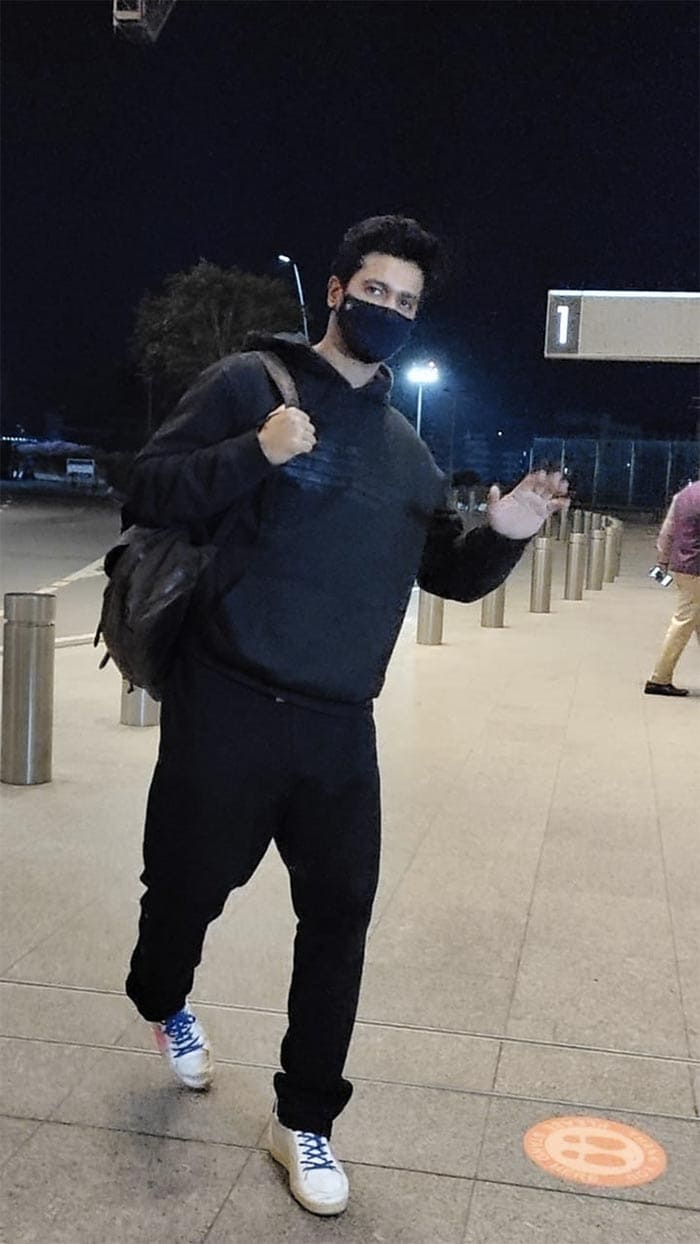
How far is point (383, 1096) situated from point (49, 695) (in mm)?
3453

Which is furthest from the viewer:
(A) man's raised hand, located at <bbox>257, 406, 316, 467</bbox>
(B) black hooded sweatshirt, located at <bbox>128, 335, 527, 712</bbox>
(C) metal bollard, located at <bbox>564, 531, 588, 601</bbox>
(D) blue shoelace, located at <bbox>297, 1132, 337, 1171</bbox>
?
(C) metal bollard, located at <bbox>564, 531, 588, 601</bbox>

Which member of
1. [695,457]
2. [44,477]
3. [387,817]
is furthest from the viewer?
[44,477]

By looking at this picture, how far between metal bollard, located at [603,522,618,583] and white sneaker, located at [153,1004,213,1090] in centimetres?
1685

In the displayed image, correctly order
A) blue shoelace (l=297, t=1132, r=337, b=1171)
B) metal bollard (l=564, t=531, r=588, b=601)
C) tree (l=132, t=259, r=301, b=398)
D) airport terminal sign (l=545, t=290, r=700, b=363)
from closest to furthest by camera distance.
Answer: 1. blue shoelace (l=297, t=1132, r=337, b=1171)
2. airport terminal sign (l=545, t=290, r=700, b=363)
3. metal bollard (l=564, t=531, r=588, b=601)
4. tree (l=132, t=259, r=301, b=398)

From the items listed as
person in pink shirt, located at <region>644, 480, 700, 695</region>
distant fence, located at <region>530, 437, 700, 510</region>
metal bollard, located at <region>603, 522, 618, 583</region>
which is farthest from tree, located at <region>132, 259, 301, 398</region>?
person in pink shirt, located at <region>644, 480, 700, 695</region>

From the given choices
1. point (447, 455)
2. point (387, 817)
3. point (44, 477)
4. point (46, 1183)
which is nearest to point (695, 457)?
point (447, 455)

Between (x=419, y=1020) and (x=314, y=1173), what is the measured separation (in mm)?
1037

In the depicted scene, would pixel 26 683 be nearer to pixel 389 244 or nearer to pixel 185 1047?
pixel 185 1047

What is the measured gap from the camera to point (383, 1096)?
3.44m

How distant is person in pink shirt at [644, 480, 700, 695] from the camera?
9.51 m

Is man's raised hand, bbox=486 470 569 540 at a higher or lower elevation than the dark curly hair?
lower

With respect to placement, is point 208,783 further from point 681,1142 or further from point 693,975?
point 693,975

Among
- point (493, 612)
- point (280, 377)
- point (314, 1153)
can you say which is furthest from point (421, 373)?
point (314, 1153)

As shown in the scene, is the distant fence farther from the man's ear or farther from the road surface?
the man's ear
